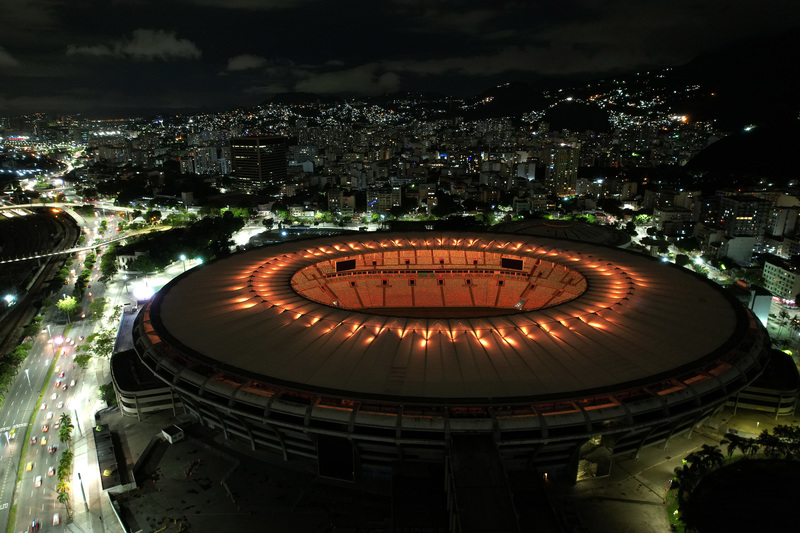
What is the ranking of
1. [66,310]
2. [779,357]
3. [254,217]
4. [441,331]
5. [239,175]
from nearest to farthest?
[441,331]
[779,357]
[66,310]
[254,217]
[239,175]

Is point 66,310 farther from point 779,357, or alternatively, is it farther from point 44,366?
point 779,357

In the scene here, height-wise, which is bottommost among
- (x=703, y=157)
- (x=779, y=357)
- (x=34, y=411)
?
(x=34, y=411)

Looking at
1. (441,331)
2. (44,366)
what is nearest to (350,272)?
(441,331)

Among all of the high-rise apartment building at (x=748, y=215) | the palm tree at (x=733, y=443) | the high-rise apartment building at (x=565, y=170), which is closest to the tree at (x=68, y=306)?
the palm tree at (x=733, y=443)

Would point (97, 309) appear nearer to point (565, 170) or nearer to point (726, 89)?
point (565, 170)

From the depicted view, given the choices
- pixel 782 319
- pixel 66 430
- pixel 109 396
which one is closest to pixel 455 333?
pixel 109 396

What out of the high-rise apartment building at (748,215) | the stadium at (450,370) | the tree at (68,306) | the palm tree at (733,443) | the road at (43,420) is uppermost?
the high-rise apartment building at (748,215)

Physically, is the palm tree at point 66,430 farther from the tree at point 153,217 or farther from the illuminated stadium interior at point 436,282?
the tree at point 153,217
